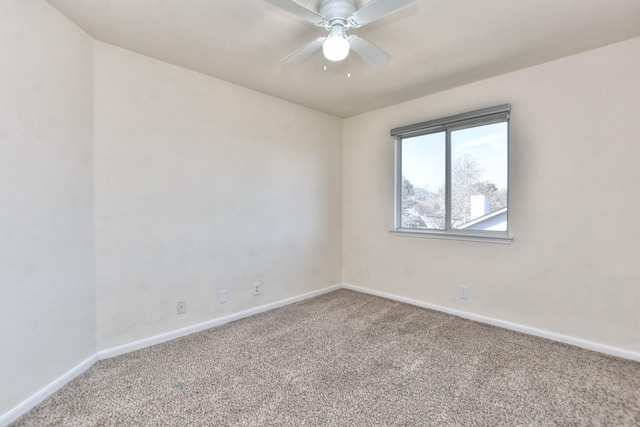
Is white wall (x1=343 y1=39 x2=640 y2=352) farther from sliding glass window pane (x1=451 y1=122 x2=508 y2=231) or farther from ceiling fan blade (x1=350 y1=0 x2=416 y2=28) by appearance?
ceiling fan blade (x1=350 y1=0 x2=416 y2=28)

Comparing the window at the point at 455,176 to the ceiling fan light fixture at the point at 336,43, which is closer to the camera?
the ceiling fan light fixture at the point at 336,43

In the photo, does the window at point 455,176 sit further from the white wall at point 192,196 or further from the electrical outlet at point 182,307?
the electrical outlet at point 182,307

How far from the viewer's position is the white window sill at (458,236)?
2.81 m

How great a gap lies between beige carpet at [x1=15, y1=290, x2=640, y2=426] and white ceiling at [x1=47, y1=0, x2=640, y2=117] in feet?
7.71

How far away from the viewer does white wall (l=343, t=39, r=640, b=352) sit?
2.23 meters

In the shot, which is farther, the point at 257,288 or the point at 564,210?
the point at 257,288

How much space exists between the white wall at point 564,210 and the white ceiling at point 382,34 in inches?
9.4

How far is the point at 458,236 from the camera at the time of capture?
122 inches

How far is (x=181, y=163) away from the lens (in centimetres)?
262

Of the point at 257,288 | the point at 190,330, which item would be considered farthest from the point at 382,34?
the point at 190,330

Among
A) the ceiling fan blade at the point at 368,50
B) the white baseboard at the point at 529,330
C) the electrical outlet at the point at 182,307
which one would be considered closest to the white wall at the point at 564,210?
the white baseboard at the point at 529,330

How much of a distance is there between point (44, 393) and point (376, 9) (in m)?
Answer: 2.90

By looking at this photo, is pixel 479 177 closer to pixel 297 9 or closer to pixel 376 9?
pixel 376 9

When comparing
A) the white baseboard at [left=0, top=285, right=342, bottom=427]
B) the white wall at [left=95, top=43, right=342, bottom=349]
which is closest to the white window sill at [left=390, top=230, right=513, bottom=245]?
the white wall at [left=95, top=43, right=342, bottom=349]
